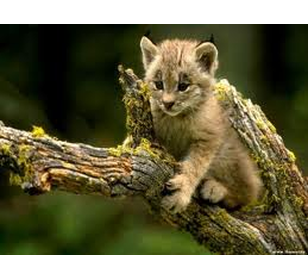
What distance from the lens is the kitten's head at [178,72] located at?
554 centimetres

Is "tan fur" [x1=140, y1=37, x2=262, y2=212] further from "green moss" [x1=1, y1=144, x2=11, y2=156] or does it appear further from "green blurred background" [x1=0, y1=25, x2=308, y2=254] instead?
"green blurred background" [x1=0, y1=25, x2=308, y2=254]

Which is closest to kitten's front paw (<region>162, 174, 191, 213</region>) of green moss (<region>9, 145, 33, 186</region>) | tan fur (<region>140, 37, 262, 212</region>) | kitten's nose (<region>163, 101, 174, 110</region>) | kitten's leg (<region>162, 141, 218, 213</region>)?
kitten's leg (<region>162, 141, 218, 213</region>)

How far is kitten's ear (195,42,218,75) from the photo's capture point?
5.70 meters

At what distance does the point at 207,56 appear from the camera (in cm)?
573

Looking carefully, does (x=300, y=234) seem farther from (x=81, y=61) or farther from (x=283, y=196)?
(x=81, y=61)

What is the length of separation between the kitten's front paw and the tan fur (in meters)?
0.11

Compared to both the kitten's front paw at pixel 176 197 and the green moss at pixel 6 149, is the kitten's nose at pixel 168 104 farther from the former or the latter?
the green moss at pixel 6 149

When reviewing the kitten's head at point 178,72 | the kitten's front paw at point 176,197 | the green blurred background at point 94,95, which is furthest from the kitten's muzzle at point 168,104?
the green blurred background at point 94,95

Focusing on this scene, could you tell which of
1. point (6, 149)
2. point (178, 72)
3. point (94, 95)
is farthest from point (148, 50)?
point (94, 95)

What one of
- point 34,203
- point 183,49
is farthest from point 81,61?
point 183,49

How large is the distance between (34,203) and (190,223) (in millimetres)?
2336

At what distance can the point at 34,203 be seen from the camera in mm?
7625

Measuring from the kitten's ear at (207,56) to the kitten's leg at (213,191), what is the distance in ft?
1.78

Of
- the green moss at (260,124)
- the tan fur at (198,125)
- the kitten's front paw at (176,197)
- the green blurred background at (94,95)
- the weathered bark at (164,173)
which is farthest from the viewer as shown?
the green blurred background at (94,95)
